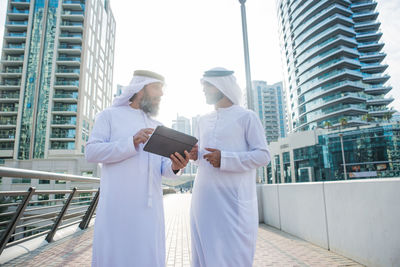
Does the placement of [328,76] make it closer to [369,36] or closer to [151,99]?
[369,36]

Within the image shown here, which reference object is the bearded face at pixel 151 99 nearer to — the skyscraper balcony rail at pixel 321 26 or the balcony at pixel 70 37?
the balcony at pixel 70 37

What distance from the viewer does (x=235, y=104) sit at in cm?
268

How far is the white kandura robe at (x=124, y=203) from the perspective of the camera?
6.53 ft

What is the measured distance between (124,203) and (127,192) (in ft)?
0.29

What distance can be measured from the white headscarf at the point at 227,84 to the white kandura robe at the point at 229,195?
114 millimetres

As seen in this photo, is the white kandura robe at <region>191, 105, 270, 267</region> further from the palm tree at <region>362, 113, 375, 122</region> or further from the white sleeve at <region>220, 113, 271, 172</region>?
the palm tree at <region>362, 113, 375, 122</region>

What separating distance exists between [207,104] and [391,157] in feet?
191

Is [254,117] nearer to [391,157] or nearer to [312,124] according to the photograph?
[391,157]

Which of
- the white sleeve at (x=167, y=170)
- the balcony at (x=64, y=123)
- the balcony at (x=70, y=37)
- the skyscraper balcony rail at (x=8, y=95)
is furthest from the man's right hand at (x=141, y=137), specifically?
the skyscraper balcony rail at (x=8, y=95)

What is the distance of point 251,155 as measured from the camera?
2.35m

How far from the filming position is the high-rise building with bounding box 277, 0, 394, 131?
71312 mm

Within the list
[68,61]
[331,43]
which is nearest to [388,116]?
[331,43]

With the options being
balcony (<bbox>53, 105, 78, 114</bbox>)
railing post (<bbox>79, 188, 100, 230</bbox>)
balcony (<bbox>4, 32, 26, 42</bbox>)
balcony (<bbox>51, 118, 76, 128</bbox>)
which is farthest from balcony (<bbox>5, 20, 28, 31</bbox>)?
railing post (<bbox>79, 188, 100, 230</bbox>)

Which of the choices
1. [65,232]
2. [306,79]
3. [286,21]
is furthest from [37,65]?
[286,21]
